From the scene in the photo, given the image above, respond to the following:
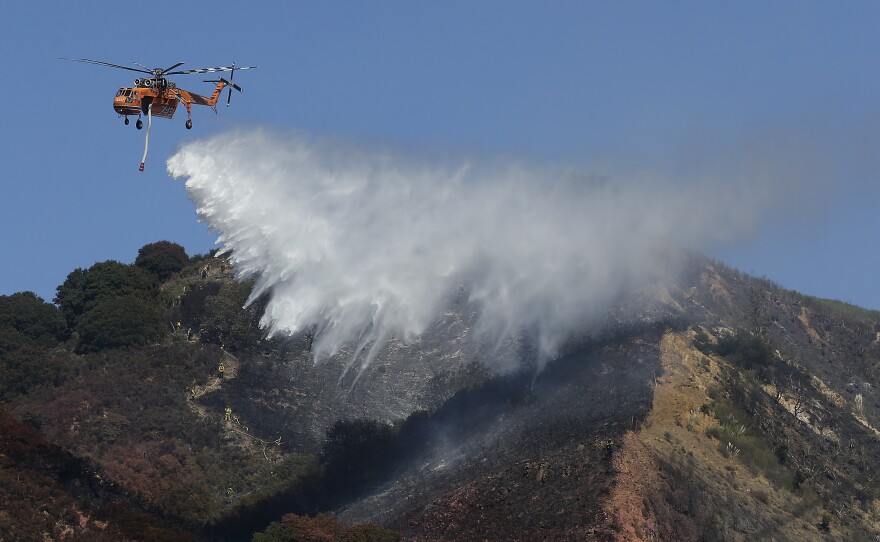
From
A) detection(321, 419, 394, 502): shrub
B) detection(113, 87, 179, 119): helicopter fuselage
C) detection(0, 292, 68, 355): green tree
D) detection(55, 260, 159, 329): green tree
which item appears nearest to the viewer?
detection(113, 87, 179, 119): helicopter fuselage

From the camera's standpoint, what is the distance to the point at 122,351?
374 ft

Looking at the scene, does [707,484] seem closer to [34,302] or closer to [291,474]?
[291,474]

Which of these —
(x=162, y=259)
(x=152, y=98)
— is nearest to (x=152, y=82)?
(x=152, y=98)


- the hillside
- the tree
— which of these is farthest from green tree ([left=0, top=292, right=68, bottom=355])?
the tree

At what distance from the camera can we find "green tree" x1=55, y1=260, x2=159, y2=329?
122500 mm

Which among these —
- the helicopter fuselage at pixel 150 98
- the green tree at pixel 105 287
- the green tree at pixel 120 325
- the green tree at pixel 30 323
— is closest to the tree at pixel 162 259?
the green tree at pixel 105 287

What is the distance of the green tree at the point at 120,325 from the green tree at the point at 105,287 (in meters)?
3.07

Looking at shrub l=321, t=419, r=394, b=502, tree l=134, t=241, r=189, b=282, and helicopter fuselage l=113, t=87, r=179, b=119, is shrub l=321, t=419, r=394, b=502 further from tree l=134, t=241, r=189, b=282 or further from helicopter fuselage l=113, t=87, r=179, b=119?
tree l=134, t=241, r=189, b=282

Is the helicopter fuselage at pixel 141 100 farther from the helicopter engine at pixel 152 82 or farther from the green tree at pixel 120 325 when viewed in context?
the green tree at pixel 120 325

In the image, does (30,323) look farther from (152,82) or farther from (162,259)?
(152,82)

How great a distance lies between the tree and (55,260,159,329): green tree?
7.44 metres

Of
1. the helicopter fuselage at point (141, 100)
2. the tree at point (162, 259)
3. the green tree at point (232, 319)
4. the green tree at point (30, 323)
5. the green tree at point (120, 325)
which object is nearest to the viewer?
the helicopter fuselage at point (141, 100)

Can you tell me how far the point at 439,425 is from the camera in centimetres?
9644

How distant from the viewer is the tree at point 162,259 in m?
134
